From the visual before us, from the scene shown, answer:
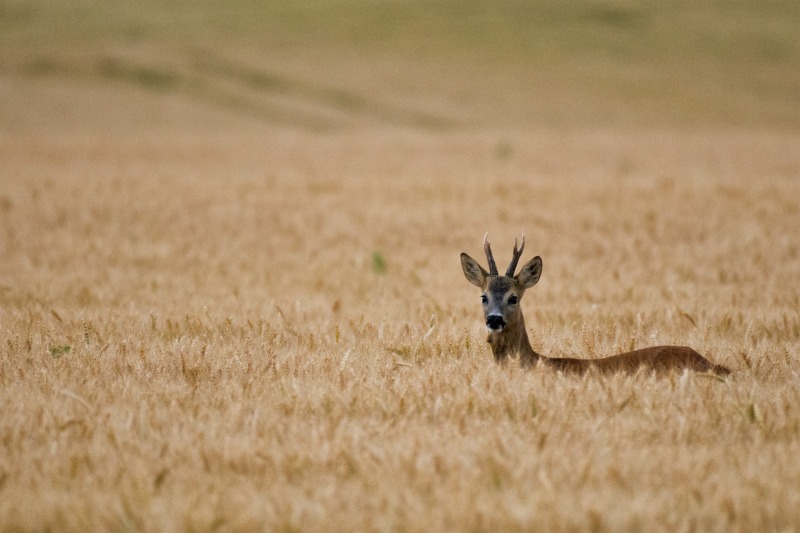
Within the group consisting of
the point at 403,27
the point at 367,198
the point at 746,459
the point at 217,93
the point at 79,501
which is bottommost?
the point at 79,501

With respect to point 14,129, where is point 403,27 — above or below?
above

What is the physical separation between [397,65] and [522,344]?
6250 centimetres

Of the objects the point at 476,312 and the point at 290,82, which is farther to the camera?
the point at 290,82

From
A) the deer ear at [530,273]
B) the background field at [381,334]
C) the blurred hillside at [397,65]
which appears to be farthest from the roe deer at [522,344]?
the blurred hillside at [397,65]

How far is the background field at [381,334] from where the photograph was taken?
4379 mm

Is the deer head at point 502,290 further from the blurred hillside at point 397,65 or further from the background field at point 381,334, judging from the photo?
the blurred hillside at point 397,65

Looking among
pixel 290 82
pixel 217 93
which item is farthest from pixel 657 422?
pixel 290 82

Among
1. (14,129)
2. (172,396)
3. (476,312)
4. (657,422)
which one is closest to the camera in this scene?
(657,422)

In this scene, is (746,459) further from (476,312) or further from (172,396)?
(476,312)

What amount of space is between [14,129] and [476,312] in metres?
33.9

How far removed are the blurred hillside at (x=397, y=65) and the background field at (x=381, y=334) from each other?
18.9 metres

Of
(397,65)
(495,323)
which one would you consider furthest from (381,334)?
(397,65)

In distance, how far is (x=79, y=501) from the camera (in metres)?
4.21

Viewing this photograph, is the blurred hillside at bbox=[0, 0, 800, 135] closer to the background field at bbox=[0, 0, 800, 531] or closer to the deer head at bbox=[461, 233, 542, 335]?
the background field at bbox=[0, 0, 800, 531]
